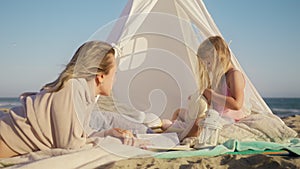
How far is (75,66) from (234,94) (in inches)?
58.4

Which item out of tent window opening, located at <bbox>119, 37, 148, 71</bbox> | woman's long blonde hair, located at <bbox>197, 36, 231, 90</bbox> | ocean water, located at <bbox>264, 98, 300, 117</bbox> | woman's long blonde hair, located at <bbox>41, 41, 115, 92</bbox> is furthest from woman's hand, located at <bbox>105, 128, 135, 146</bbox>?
ocean water, located at <bbox>264, 98, 300, 117</bbox>

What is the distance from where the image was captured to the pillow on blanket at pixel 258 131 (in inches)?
127

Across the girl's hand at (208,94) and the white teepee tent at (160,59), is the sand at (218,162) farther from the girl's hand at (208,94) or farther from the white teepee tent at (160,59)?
the white teepee tent at (160,59)

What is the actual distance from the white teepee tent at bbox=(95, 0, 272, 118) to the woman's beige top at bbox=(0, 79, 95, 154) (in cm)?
246

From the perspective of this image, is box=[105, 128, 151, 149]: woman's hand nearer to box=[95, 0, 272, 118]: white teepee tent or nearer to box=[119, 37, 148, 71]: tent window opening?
box=[95, 0, 272, 118]: white teepee tent

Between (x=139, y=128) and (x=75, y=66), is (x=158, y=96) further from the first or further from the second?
(x=75, y=66)

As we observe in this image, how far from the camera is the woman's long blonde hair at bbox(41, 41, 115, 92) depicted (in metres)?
2.65

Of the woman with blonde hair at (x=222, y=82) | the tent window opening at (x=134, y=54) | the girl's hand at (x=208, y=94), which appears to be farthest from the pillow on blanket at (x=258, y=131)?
the tent window opening at (x=134, y=54)

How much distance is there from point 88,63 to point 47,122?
0.53m

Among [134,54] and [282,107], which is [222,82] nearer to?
[134,54]

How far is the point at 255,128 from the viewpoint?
3.34m

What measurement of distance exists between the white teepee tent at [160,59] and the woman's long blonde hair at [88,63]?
2084 mm

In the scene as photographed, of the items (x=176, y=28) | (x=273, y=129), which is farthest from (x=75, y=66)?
(x=176, y=28)

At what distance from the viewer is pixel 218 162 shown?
8.22ft
